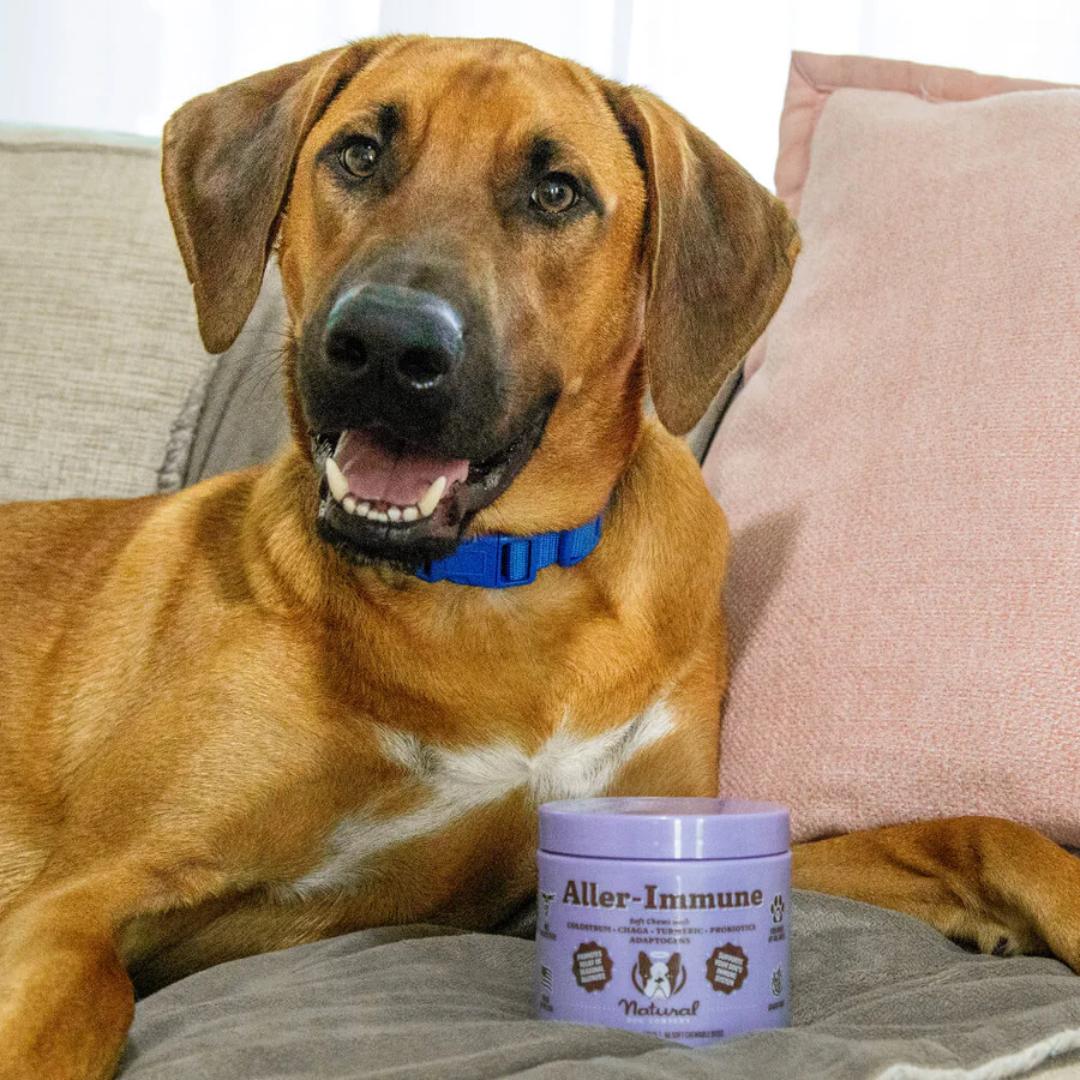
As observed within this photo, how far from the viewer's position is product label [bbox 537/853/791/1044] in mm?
1134

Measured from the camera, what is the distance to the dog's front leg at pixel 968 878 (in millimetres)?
1443

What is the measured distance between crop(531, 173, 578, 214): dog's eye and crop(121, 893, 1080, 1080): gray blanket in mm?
859

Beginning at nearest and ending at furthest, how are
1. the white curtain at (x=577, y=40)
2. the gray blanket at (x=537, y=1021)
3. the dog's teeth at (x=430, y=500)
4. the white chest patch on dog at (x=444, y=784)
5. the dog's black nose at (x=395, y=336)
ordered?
the gray blanket at (x=537, y=1021) < the dog's black nose at (x=395, y=336) < the dog's teeth at (x=430, y=500) < the white chest patch on dog at (x=444, y=784) < the white curtain at (x=577, y=40)

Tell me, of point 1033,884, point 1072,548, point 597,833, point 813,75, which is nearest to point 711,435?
point 813,75

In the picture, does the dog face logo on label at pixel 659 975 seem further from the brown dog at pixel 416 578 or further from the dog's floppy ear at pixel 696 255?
the dog's floppy ear at pixel 696 255

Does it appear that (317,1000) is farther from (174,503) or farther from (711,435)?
(711,435)

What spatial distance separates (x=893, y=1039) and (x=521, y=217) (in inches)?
38.9

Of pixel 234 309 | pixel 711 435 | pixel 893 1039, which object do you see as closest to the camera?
pixel 893 1039

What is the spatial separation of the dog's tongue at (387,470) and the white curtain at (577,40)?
2.54m

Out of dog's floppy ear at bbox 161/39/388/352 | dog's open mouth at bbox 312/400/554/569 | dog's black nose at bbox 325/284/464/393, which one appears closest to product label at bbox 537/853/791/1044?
dog's open mouth at bbox 312/400/554/569

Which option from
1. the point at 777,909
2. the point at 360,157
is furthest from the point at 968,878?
the point at 360,157

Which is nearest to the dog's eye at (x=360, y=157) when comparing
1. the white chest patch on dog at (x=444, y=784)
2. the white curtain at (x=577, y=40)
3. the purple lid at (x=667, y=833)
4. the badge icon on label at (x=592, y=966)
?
the white chest patch on dog at (x=444, y=784)

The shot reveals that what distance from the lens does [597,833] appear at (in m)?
1.16

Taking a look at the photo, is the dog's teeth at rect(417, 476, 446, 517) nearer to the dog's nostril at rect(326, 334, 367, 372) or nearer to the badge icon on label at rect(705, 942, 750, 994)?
the dog's nostril at rect(326, 334, 367, 372)
